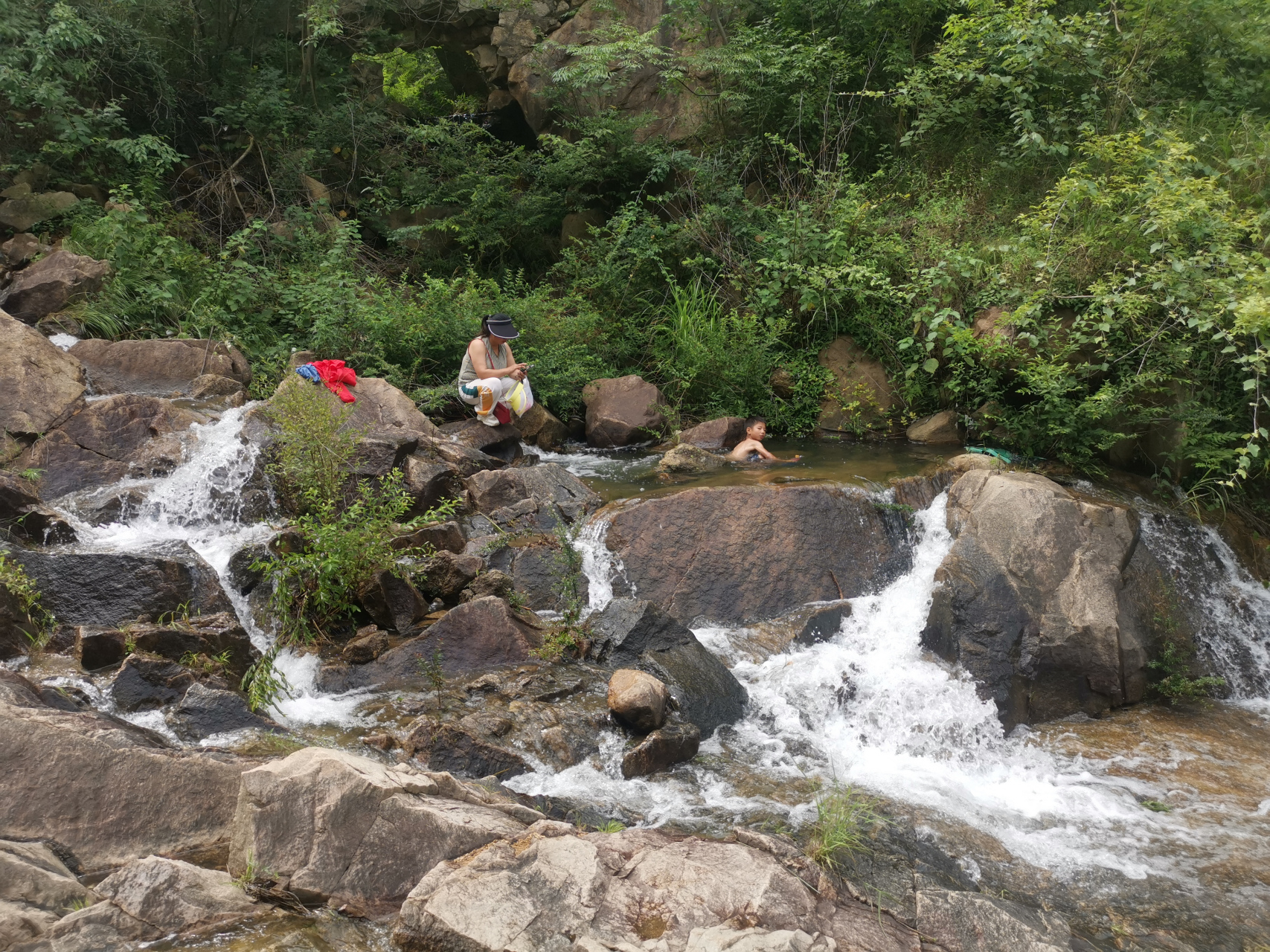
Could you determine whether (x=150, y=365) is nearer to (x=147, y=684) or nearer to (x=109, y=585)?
(x=109, y=585)

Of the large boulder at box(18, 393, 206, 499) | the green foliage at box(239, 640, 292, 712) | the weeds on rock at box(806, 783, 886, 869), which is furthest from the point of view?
the large boulder at box(18, 393, 206, 499)

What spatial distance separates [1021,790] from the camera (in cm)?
513

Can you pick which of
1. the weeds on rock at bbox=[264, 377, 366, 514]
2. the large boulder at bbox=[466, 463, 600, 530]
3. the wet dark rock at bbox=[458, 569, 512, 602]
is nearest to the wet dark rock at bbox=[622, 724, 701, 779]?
the wet dark rock at bbox=[458, 569, 512, 602]

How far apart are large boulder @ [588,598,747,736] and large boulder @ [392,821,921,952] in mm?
1861

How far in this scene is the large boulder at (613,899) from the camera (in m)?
2.92

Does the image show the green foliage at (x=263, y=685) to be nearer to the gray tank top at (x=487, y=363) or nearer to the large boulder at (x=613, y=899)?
the large boulder at (x=613, y=899)

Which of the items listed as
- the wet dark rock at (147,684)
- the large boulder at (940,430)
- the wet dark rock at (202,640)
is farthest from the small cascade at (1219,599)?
the wet dark rock at (147,684)

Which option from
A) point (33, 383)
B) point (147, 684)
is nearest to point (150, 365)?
point (33, 383)

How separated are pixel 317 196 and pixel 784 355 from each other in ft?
24.9

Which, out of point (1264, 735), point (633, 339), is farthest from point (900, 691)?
point (633, 339)

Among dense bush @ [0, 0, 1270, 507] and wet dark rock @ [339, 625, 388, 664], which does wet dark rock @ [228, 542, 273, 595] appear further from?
dense bush @ [0, 0, 1270, 507]

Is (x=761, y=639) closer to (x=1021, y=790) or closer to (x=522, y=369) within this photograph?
(x=1021, y=790)

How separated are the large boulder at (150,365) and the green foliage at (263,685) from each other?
438 cm

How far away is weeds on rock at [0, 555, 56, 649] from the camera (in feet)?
17.3
